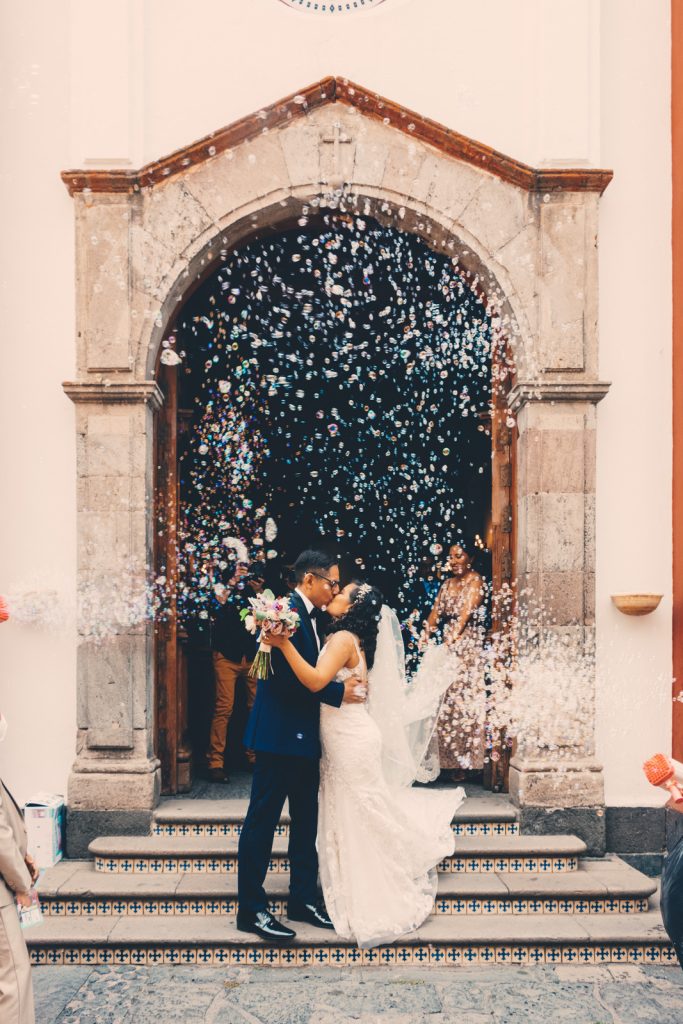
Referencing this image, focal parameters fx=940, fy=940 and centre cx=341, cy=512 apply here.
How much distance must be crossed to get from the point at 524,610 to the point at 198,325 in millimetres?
3244

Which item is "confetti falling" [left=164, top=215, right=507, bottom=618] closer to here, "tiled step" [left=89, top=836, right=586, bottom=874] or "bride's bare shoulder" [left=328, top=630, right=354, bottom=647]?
"tiled step" [left=89, top=836, right=586, bottom=874]

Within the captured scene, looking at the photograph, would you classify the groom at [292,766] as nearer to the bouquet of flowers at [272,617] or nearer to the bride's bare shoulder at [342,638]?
the bride's bare shoulder at [342,638]

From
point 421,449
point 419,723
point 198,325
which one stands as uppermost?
point 198,325

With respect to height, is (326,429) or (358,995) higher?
(326,429)

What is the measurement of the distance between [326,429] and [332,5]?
12.6 feet

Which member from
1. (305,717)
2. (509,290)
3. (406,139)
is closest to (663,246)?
(509,290)

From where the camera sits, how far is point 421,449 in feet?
26.7

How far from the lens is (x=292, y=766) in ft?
15.6

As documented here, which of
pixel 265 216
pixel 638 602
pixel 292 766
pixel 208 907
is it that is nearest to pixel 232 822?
pixel 208 907

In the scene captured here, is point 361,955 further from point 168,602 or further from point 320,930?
point 168,602

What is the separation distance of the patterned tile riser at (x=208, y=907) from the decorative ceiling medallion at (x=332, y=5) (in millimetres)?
5483

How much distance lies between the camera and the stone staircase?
4.73 metres

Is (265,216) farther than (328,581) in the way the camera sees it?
Yes

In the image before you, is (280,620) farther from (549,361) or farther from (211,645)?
(211,645)
